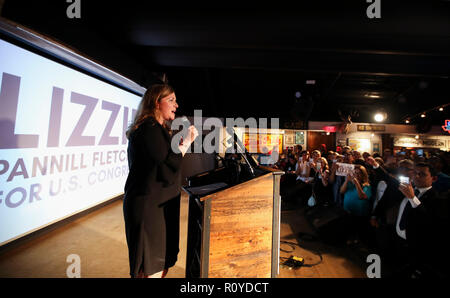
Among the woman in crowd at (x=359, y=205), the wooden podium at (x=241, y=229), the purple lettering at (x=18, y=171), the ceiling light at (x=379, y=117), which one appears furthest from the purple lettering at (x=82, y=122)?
the ceiling light at (x=379, y=117)

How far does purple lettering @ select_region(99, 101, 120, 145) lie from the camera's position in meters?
3.45

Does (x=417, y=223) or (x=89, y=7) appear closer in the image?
(x=417, y=223)

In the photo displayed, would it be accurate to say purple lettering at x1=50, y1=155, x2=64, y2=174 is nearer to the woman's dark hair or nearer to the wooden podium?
the woman's dark hair

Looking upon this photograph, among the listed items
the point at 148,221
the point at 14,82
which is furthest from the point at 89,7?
the point at 148,221

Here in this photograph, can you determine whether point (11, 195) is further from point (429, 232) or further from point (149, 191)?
point (429, 232)

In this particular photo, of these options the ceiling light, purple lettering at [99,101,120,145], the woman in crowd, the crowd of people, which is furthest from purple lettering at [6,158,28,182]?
the ceiling light

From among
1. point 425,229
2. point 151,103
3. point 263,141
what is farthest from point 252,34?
point 263,141

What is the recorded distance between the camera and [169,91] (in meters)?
1.27

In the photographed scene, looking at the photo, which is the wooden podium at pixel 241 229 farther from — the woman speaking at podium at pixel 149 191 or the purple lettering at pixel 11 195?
the purple lettering at pixel 11 195

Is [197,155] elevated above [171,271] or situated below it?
above

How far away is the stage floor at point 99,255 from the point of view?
2.08 meters

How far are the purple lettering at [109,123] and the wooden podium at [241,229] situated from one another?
2883mm

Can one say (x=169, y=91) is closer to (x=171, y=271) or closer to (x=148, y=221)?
(x=148, y=221)
